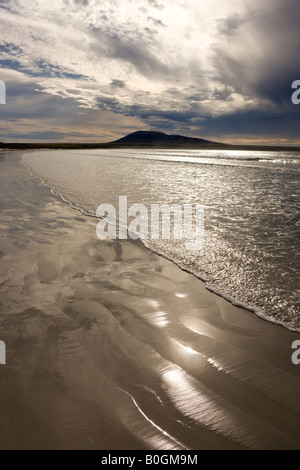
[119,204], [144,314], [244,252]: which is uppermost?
[119,204]

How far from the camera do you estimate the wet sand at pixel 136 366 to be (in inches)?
85.8

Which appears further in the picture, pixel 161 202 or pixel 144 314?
pixel 161 202

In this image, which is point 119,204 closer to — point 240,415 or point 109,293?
point 109,293

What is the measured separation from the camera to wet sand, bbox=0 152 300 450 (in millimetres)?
2180

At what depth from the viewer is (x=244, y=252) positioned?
5785mm

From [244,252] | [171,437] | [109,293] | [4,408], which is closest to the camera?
[171,437]

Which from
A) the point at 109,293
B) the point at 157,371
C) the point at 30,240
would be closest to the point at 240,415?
the point at 157,371

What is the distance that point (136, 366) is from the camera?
9.30 feet

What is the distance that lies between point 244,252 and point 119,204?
604cm
